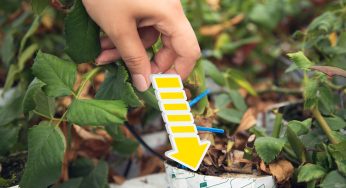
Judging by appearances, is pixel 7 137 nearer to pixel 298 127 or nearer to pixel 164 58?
pixel 164 58

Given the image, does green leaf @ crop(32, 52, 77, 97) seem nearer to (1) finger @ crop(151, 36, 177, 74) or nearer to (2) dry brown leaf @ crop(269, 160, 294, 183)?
(1) finger @ crop(151, 36, 177, 74)

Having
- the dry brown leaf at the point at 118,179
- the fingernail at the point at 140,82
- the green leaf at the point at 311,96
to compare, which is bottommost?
the dry brown leaf at the point at 118,179

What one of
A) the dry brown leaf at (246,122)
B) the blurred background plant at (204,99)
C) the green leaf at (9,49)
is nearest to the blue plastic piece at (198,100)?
the blurred background plant at (204,99)

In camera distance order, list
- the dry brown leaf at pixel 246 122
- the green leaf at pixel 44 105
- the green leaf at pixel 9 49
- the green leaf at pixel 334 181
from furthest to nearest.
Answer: the green leaf at pixel 9 49, the dry brown leaf at pixel 246 122, the green leaf at pixel 44 105, the green leaf at pixel 334 181

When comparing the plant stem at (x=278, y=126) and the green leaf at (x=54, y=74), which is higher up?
the green leaf at (x=54, y=74)

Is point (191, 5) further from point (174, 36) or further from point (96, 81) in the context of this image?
point (174, 36)

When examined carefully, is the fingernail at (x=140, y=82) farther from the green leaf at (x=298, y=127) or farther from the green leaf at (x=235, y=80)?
the green leaf at (x=235, y=80)

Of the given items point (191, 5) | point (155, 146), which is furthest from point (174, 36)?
point (191, 5)
